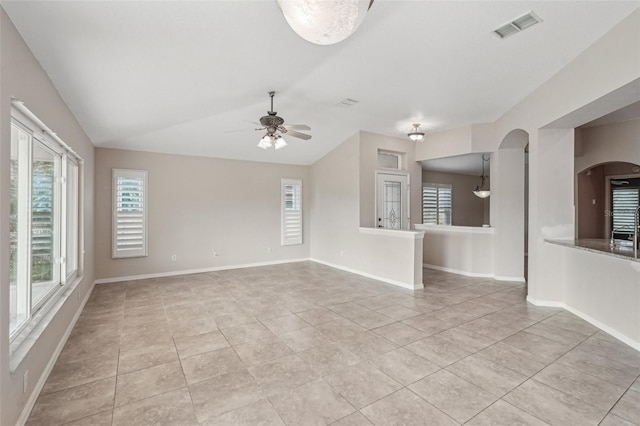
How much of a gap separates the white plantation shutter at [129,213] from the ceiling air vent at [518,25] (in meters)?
6.28

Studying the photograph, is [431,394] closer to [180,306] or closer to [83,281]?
[180,306]

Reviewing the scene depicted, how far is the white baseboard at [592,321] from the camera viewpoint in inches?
125

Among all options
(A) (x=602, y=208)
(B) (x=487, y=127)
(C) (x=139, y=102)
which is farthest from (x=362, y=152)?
(A) (x=602, y=208)

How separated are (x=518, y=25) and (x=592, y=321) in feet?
11.8

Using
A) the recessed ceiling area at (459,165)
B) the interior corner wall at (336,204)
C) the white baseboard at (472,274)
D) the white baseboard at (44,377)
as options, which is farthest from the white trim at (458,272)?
the white baseboard at (44,377)

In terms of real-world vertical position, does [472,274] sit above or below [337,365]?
above

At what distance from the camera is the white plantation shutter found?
5812 mm

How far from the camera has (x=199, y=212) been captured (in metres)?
6.64

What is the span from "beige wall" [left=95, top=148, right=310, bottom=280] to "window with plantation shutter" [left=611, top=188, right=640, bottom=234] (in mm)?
8263

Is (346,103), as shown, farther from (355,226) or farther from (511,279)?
(511,279)

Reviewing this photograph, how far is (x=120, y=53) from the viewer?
2508 mm

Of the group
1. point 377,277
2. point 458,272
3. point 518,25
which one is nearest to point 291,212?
point 377,277

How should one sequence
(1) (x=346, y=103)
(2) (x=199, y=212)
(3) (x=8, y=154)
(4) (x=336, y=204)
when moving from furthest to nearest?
(4) (x=336, y=204) → (2) (x=199, y=212) → (1) (x=346, y=103) → (3) (x=8, y=154)

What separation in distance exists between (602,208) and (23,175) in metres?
11.3
